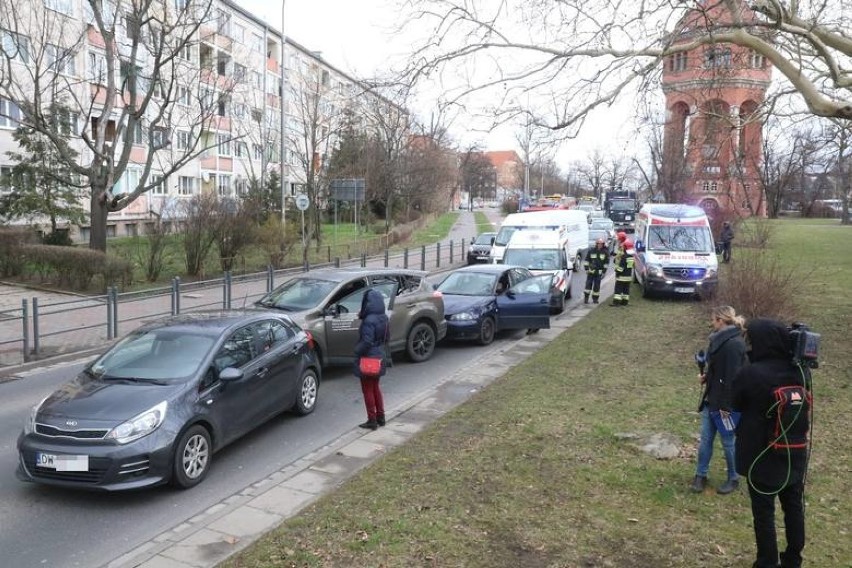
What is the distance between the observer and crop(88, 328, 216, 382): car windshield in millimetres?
6602

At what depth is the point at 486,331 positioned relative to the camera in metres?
13.2

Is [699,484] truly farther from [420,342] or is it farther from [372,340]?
[420,342]

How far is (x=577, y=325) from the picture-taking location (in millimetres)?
14742

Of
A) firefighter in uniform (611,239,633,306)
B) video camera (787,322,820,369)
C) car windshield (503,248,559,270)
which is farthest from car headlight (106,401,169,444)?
firefighter in uniform (611,239,633,306)

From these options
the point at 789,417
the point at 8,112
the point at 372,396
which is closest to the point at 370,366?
the point at 372,396

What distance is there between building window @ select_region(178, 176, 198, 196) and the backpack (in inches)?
1802

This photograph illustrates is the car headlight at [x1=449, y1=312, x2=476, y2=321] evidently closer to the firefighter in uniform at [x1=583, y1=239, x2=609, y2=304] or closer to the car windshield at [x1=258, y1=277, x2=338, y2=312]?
the car windshield at [x1=258, y1=277, x2=338, y2=312]

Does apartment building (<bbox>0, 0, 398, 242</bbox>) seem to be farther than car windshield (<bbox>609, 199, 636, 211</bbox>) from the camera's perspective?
No

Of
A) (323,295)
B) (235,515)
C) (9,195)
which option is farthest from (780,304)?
(9,195)

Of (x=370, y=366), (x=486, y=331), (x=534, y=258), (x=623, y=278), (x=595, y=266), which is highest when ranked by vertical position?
(x=534, y=258)

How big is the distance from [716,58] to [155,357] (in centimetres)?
1090

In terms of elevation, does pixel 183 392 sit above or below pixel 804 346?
below

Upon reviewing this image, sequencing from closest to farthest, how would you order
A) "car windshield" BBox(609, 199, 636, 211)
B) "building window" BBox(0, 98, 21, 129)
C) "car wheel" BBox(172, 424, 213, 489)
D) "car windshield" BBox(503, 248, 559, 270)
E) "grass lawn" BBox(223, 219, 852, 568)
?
1. "grass lawn" BBox(223, 219, 852, 568)
2. "car wheel" BBox(172, 424, 213, 489)
3. "car windshield" BBox(503, 248, 559, 270)
4. "building window" BBox(0, 98, 21, 129)
5. "car windshield" BBox(609, 199, 636, 211)

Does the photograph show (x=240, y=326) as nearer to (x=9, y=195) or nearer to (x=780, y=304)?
(x=780, y=304)
